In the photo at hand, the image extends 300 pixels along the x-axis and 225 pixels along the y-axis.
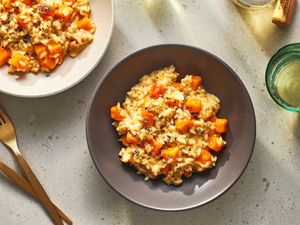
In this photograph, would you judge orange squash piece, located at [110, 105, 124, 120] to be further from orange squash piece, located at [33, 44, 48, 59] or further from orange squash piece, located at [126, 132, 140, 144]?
orange squash piece, located at [33, 44, 48, 59]

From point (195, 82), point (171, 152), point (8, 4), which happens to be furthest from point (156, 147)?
point (8, 4)

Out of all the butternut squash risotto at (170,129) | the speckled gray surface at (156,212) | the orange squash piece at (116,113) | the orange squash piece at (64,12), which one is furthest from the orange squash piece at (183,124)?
the orange squash piece at (64,12)

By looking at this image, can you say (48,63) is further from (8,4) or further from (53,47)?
(8,4)

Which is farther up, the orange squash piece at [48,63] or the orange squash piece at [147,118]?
the orange squash piece at [48,63]

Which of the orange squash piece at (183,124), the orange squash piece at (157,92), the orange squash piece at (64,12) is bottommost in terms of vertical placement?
the orange squash piece at (183,124)

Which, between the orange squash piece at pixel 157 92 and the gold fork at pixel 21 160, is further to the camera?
the gold fork at pixel 21 160

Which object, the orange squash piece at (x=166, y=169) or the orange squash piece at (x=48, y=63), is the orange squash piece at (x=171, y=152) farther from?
the orange squash piece at (x=48, y=63)

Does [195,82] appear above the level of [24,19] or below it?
below

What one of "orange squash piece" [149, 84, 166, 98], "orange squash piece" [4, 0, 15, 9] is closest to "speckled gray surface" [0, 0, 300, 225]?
"orange squash piece" [149, 84, 166, 98]
